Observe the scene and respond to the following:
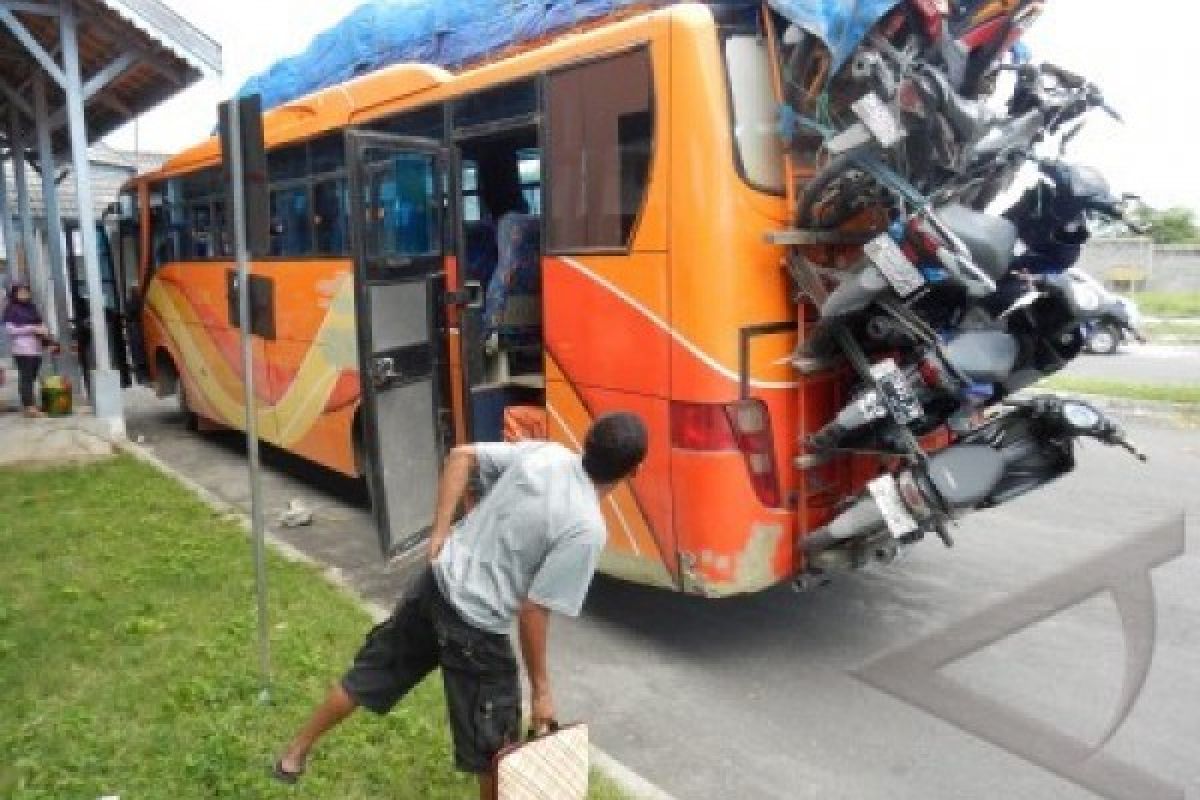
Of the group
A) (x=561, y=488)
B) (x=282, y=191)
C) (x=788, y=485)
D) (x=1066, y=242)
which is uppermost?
(x=282, y=191)

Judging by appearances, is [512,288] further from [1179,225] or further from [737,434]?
[1179,225]

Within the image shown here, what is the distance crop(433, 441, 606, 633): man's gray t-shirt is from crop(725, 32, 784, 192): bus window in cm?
190

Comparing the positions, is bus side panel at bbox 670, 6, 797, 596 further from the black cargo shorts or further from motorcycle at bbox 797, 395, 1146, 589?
the black cargo shorts

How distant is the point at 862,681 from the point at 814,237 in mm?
2000

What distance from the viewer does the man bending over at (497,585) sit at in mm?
2686

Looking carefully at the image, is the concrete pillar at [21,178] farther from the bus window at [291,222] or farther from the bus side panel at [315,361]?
the bus side panel at [315,361]

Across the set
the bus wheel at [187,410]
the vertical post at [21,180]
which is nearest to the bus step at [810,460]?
the bus wheel at [187,410]

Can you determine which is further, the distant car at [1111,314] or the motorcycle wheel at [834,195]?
the distant car at [1111,314]

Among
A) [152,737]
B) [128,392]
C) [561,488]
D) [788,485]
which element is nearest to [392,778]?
[152,737]

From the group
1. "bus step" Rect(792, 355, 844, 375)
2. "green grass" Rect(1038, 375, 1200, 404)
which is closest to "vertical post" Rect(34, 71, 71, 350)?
"bus step" Rect(792, 355, 844, 375)

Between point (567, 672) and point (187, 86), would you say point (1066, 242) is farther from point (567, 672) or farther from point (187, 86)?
point (187, 86)

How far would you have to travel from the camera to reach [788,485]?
437 centimetres

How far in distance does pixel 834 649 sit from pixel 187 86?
10069 millimetres

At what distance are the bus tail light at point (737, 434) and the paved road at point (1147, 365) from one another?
37.2 feet
